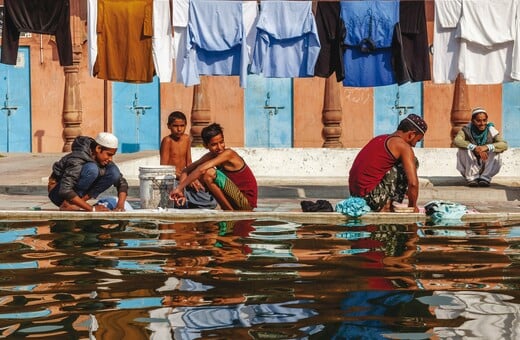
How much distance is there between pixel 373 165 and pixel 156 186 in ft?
6.61

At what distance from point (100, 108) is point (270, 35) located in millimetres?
8196

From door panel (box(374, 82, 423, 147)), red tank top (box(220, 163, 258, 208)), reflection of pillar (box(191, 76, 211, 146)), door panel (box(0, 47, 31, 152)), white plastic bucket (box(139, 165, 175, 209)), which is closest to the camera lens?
red tank top (box(220, 163, 258, 208))

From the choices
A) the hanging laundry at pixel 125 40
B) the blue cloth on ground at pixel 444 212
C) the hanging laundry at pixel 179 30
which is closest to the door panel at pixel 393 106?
the hanging laundry at pixel 179 30

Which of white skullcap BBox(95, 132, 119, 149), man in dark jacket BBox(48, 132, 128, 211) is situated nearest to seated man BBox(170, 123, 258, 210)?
man in dark jacket BBox(48, 132, 128, 211)

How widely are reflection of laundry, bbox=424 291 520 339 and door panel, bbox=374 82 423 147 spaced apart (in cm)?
1463

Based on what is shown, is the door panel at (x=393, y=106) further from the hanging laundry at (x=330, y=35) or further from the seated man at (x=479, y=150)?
the seated man at (x=479, y=150)

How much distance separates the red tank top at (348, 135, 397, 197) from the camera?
8578 mm

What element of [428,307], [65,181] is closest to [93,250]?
[65,181]

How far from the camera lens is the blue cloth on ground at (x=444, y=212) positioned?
27.3 feet

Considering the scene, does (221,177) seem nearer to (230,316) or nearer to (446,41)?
(230,316)

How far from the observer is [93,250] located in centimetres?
675

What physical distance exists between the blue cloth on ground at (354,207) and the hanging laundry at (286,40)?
4.32 meters

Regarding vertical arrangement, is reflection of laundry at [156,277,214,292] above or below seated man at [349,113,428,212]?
below

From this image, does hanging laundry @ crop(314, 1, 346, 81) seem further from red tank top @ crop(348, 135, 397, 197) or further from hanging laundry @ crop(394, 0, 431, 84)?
red tank top @ crop(348, 135, 397, 197)
